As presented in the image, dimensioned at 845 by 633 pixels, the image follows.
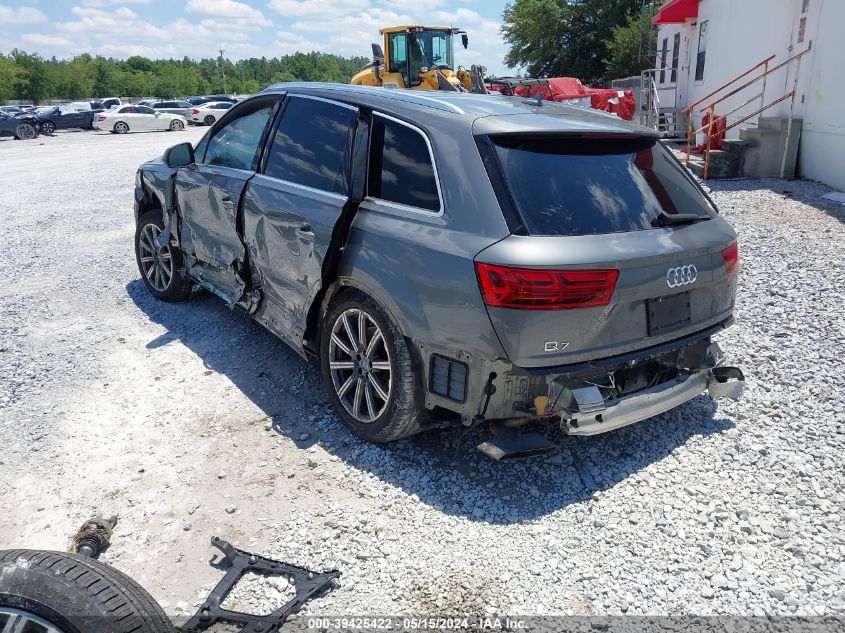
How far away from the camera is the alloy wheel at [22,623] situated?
1954 millimetres

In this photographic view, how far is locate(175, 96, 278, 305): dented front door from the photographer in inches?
187

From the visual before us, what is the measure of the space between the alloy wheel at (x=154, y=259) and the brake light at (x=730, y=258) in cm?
446

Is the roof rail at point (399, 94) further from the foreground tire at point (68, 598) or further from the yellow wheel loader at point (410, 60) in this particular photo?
the yellow wheel loader at point (410, 60)

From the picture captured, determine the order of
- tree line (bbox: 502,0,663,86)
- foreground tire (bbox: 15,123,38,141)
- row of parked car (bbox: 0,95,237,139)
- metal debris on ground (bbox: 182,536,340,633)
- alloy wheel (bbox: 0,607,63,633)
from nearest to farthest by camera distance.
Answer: alloy wheel (bbox: 0,607,63,633) < metal debris on ground (bbox: 182,536,340,633) < foreground tire (bbox: 15,123,38,141) < row of parked car (bbox: 0,95,237,139) < tree line (bbox: 502,0,663,86)

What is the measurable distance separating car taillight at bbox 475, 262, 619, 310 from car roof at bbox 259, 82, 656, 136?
0.78m

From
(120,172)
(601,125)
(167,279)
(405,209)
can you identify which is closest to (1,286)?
(167,279)

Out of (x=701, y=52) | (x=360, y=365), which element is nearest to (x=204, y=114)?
(x=701, y=52)

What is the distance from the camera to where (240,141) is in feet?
16.3

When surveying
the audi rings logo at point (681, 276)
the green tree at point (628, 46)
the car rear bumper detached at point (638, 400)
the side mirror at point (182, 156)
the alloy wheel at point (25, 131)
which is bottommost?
the car rear bumper detached at point (638, 400)

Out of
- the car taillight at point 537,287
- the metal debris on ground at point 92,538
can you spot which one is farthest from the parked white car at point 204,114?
the car taillight at point 537,287

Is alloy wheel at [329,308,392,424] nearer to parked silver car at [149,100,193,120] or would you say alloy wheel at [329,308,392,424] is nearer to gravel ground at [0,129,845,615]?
gravel ground at [0,129,845,615]

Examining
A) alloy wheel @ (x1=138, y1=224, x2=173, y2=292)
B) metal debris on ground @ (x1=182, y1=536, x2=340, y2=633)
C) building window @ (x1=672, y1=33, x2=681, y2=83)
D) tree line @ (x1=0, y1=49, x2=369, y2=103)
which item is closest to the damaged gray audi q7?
metal debris on ground @ (x1=182, y1=536, x2=340, y2=633)

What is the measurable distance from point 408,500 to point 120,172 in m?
15.8

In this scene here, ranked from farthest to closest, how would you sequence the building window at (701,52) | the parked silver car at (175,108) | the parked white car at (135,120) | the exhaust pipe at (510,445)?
the parked silver car at (175,108) → the parked white car at (135,120) → the building window at (701,52) → the exhaust pipe at (510,445)
